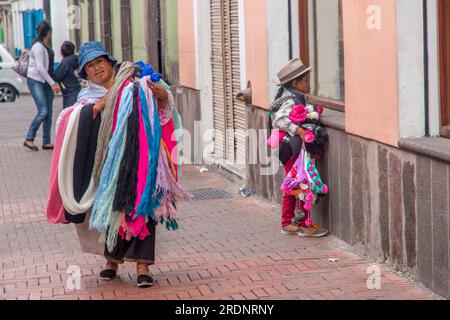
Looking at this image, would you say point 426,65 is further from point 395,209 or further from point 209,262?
point 209,262

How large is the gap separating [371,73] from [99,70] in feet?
6.53

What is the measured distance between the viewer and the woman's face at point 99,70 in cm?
783

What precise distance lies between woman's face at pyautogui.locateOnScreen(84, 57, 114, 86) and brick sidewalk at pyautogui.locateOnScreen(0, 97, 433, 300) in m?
1.43

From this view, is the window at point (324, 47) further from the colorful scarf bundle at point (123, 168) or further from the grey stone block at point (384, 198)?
the colorful scarf bundle at point (123, 168)

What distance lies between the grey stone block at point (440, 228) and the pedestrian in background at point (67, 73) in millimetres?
10747

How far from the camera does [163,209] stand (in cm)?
770

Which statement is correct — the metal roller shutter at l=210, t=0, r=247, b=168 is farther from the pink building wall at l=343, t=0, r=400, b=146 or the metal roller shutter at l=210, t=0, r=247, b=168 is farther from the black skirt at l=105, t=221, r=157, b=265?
the black skirt at l=105, t=221, r=157, b=265

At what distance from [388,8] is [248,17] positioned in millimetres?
4203

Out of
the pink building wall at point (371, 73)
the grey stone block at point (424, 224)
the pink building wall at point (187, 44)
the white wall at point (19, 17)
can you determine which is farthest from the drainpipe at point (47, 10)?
the grey stone block at point (424, 224)

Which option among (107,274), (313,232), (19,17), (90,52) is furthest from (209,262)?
(19,17)

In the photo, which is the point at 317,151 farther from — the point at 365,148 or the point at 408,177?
the point at 408,177

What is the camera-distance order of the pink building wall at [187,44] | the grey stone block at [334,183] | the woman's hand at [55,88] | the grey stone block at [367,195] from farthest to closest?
the woman's hand at [55,88]
the pink building wall at [187,44]
the grey stone block at [334,183]
the grey stone block at [367,195]

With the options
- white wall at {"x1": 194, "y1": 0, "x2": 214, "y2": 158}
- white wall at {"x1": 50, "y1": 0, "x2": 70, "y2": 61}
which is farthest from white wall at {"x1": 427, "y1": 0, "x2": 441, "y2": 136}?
white wall at {"x1": 50, "y1": 0, "x2": 70, "y2": 61}
